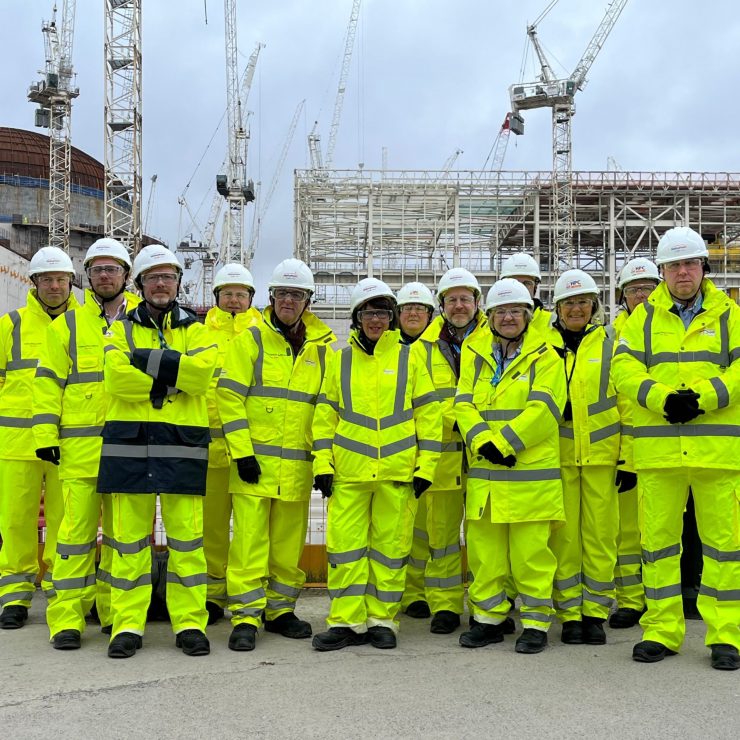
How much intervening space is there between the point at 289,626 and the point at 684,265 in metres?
3.41

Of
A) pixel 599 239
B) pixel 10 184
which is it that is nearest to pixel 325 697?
pixel 599 239

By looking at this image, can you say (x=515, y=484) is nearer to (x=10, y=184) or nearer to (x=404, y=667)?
(x=404, y=667)

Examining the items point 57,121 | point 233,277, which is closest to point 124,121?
point 57,121

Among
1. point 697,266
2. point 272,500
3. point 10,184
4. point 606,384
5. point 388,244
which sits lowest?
point 272,500

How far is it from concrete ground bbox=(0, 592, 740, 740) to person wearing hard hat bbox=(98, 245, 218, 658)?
0.88ft

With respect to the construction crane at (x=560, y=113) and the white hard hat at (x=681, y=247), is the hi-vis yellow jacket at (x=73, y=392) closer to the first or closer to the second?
the white hard hat at (x=681, y=247)

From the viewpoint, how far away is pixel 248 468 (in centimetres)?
510

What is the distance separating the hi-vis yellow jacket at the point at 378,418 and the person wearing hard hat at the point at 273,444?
0.20 metres

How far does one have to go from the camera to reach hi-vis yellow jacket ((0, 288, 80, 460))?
5746 millimetres

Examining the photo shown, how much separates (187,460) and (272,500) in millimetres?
736

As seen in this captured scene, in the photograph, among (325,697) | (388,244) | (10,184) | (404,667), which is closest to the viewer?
(325,697)

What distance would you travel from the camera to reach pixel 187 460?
493cm

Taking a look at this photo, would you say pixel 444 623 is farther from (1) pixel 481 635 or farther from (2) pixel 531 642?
(2) pixel 531 642

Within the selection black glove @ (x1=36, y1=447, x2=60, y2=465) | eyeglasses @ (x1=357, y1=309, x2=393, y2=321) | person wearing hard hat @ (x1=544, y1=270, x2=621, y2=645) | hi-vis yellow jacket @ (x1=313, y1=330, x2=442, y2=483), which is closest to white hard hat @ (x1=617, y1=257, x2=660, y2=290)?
person wearing hard hat @ (x1=544, y1=270, x2=621, y2=645)
